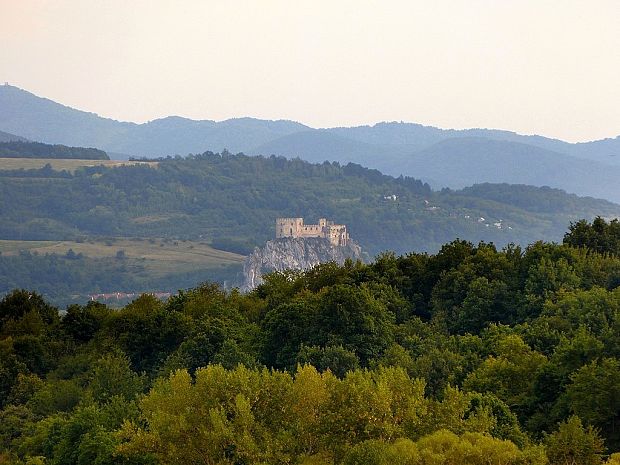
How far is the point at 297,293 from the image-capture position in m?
68.3

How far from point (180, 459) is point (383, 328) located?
2172 centimetres

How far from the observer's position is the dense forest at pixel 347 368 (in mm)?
35469

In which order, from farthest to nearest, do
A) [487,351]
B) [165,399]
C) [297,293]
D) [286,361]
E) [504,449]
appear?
[297,293], [286,361], [487,351], [165,399], [504,449]

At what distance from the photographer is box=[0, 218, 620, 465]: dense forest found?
3547 centimetres

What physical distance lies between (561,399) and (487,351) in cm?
1046

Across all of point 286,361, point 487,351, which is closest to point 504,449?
point 487,351

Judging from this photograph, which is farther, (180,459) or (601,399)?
(601,399)

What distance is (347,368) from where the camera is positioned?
167ft

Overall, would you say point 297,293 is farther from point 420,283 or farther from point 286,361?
point 286,361

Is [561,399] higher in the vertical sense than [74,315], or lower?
higher

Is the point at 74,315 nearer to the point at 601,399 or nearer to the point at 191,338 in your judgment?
the point at 191,338

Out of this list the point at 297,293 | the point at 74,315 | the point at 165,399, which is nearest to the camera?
the point at 165,399

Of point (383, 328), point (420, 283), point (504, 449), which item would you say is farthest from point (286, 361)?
point (504, 449)

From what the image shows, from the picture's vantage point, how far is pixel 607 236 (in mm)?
72125
